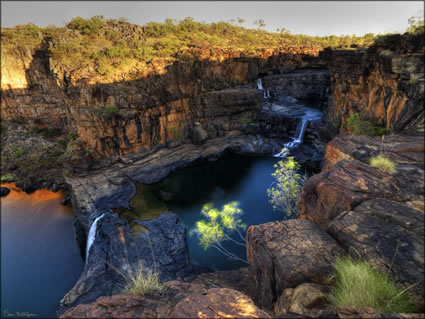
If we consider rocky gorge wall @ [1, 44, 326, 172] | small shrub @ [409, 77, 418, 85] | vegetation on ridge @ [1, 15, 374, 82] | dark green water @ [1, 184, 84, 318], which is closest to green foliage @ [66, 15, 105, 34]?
vegetation on ridge @ [1, 15, 374, 82]

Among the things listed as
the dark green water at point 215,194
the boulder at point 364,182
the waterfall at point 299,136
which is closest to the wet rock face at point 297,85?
the waterfall at point 299,136

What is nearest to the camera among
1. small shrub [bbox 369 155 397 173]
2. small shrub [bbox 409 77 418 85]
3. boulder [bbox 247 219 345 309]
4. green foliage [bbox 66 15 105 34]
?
boulder [bbox 247 219 345 309]

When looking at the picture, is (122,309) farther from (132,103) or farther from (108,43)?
(108,43)

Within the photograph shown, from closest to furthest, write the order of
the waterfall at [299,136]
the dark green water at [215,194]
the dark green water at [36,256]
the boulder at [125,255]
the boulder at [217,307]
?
the boulder at [217,307], the boulder at [125,255], the dark green water at [36,256], the dark green water at [215,194], the waterfall at [299,136]

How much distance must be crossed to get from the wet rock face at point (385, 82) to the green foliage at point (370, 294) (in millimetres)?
9029

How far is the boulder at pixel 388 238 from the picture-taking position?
13.8 ft

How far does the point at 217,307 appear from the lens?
366 cm

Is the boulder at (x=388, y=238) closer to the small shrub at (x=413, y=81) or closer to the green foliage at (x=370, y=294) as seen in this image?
the green foliage at (x=370, y=294)

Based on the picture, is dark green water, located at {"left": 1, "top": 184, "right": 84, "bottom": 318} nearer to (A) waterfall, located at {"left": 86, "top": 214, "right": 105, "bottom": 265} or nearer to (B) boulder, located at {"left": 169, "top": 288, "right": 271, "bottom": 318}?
(A) waterfall, located at {"left": 86, "top": 214, "right": 105, "bottom": 265}

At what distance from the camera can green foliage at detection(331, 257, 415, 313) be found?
3.65 metres

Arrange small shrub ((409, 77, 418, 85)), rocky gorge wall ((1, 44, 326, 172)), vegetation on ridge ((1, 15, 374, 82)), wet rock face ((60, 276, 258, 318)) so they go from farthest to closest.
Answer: vegetation on ridge ((1, 15, 374, 82)) < rocky gorge wall ((1, 44, 326, 172)) < small shrub ((409, 77, 418, 85)) < wet rock face ((60, 276, 258, 318))

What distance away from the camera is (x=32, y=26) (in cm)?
2848

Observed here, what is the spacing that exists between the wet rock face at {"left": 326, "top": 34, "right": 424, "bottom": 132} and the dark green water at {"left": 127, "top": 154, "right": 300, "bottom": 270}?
32.7 feet

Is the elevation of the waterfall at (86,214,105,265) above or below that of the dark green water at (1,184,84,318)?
above
